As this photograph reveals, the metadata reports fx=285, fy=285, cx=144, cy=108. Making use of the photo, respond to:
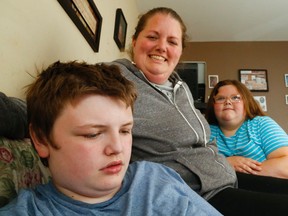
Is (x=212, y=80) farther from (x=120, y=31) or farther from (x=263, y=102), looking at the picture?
(x=120, y=31)

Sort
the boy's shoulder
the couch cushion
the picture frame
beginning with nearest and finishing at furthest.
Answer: the couch cushion < the boy's shoulder < the picture frame

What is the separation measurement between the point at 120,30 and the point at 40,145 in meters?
1.72

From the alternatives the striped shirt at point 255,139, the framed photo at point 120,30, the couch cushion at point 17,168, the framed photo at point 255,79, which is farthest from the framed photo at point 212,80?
the couch cushion at point 17,168

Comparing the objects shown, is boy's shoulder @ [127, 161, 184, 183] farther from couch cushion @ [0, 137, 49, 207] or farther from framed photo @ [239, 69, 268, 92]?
framed photo @ [239, 69, 268, 92]

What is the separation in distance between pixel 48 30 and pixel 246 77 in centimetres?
331

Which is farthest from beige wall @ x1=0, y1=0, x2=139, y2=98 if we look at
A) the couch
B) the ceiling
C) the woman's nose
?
the ceiling

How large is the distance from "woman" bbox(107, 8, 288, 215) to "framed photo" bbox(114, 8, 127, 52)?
2.98ft

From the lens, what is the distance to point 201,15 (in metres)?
3.36

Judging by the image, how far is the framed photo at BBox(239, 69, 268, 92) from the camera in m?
3.84

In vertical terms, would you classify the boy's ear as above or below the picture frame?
below

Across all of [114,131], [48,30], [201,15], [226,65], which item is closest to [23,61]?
[48,30]

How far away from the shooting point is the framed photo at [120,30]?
2153 mm

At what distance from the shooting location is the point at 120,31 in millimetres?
2270

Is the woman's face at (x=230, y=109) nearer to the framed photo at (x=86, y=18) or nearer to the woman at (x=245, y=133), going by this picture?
the woman at (x=245, y=133)
